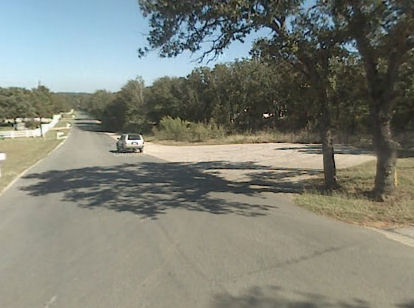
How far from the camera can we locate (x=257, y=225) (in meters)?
7.61

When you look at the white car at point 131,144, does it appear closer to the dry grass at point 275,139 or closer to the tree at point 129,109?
the dry grass at point 275,139

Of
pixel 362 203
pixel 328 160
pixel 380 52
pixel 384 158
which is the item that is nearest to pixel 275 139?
pixel 328 160

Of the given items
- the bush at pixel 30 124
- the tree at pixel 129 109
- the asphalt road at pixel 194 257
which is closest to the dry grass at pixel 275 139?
the asphalt road at pixel 194 257

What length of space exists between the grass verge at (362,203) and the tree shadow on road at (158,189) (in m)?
1.03

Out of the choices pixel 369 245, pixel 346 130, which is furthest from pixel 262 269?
pixel 346 130

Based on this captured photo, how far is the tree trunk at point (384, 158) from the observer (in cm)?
948

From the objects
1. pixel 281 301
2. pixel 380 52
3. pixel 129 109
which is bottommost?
pixel 281 301

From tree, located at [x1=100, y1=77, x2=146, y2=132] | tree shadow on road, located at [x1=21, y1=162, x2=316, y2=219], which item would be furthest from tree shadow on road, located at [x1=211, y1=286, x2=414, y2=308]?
tree, located at [x1=100, y1=77, x2=146, y2=132]

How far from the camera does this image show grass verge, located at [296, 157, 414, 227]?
7.95 meters

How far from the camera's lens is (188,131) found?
43.8 metres

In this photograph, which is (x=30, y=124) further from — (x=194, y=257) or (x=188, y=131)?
(x=194, y=257)

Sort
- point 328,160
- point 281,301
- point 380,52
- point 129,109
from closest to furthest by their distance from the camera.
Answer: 1. point 281,301
2. point 380,52
3. point 328,160
4. point 129,109

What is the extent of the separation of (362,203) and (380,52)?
3673 mm

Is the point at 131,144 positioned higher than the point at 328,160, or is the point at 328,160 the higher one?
the point at 131,144
